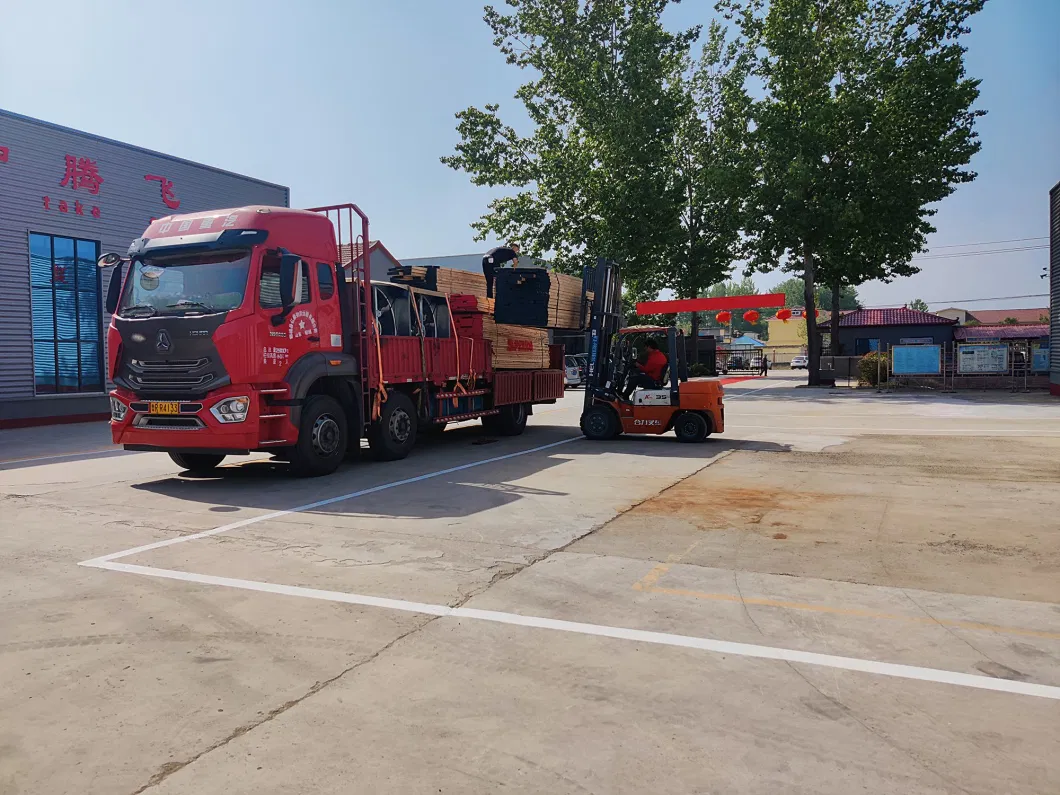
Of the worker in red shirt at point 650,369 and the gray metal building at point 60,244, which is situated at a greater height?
the gray metal building at point 60,244

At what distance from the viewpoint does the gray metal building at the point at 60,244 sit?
1831cm

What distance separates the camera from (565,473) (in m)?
10.7

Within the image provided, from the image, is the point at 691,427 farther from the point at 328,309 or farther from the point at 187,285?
the point at 187,285

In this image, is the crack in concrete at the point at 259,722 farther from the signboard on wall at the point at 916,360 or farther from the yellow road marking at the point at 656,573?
the signboard on wall at the point at 916,360

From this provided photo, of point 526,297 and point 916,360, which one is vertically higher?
point 526,297

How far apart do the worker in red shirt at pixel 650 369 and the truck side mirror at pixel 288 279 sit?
693 cm

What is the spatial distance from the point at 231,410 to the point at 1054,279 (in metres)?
30.3

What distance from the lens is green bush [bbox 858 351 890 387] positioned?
33688 mm

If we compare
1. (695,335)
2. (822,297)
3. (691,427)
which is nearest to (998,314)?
(822,297)

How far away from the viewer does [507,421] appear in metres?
15.5

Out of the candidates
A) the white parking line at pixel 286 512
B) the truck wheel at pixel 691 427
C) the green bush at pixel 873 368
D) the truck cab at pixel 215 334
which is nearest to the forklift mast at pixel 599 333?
the truck wheel at pixel 691 427

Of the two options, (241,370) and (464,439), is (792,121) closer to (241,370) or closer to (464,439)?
(464,439)

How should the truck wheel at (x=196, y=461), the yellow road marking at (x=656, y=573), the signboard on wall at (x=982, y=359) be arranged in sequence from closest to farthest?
the yellow road marking at (x=656, y=573)
the truck wheel at (x=196, y=461)
the signboard on wall at (x=982, y=359)

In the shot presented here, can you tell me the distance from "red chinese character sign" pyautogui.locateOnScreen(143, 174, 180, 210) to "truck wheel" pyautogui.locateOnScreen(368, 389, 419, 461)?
14356 mm
